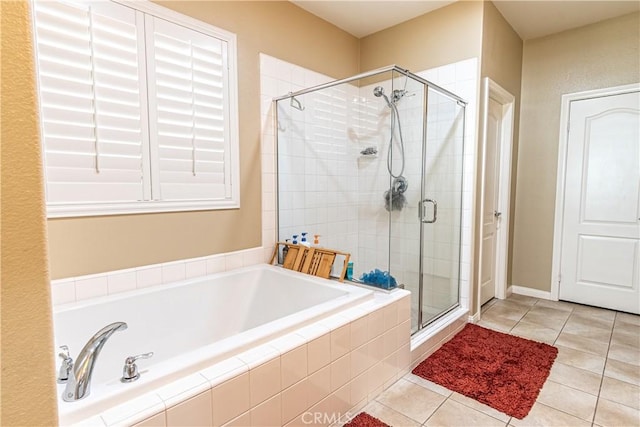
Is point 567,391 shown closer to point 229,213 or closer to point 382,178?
point 382,178

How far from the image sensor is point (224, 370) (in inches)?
48.4

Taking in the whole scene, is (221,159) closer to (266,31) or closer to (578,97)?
(266,31)

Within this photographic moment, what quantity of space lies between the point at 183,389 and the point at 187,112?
1668mm

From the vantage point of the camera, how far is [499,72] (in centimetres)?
305

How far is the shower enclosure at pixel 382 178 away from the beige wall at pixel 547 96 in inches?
49.7

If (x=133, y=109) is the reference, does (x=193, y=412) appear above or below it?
below

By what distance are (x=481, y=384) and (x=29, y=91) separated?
241 cm

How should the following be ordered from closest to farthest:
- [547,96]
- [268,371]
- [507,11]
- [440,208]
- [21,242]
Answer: [21,242] < [268,371] < [440,208] < [507,11] < [547,96]

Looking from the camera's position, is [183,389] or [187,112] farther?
[187,112]

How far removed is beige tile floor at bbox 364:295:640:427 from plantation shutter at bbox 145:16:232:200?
5.76ft

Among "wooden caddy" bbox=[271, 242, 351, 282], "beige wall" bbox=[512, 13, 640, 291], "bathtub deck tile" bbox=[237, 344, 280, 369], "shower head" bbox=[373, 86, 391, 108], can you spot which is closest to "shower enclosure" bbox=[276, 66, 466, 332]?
"shower head" bbox=[373, 86, 391, 108]

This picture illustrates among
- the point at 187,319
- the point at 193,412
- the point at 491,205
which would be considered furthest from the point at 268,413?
the point at 491,205

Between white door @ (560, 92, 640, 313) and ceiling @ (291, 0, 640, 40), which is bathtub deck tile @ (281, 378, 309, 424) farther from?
white door @ (560, 92, 640, 313)

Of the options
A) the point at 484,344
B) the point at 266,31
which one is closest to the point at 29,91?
the point at 266,31
